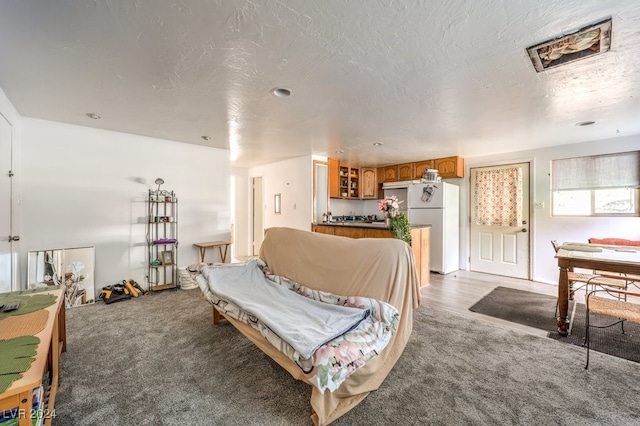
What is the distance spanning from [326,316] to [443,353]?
112 centimetres

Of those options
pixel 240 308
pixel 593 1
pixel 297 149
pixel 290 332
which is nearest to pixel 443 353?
pixel 290 332

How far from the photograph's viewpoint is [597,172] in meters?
3.97

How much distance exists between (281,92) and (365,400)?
2459mm

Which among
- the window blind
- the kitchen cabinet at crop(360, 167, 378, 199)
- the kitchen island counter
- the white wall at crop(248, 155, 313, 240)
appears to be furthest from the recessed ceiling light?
the window blind

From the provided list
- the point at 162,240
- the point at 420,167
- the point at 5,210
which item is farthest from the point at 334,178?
the point at 5,210

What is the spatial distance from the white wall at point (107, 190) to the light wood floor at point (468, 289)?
12.1ft

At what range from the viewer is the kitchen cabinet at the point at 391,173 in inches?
237

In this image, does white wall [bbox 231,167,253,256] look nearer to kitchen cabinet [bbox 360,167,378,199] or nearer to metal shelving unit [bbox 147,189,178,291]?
metal shelving unit [bbox 147,189,178,291]

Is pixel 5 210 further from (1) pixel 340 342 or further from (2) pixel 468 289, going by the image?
(2) pixel 468 289

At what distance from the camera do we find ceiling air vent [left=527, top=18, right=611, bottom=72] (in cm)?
156

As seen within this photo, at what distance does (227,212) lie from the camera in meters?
4.70

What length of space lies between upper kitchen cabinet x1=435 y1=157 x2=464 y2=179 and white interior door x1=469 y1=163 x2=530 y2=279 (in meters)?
0.29

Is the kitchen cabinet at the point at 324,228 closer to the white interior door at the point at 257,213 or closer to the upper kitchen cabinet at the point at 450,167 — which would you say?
the white interior door at the point at 257,213

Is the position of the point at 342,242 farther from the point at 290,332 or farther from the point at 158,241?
the point at 158,241
